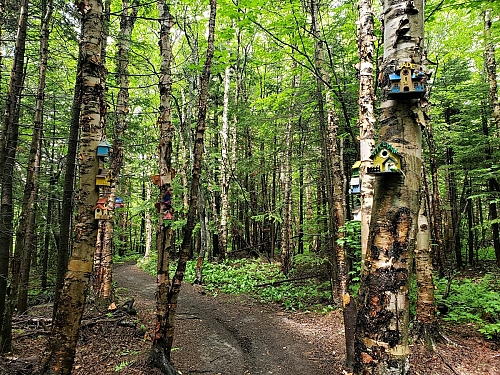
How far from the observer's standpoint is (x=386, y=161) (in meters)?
2.31

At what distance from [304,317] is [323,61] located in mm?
7014

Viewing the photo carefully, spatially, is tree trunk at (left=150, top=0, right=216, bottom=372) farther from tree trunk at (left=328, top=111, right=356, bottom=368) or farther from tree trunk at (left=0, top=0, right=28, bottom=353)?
tree trunk at (left=328, top=111, right=356, bottom=368)

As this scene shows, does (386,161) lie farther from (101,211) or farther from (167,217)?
(167,217)

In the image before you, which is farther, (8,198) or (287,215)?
(287,215)

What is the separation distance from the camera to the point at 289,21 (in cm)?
760

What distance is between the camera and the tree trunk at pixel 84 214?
10.9 feet

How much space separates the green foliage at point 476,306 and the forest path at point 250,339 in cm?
290

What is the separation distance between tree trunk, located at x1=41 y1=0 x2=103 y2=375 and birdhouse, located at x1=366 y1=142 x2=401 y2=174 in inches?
122

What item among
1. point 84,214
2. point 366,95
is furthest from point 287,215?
point 84,214

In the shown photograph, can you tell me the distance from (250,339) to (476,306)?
18.9 feet

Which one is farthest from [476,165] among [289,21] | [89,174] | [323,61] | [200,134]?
[89,174]

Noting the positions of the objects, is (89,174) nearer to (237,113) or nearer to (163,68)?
(163,68)

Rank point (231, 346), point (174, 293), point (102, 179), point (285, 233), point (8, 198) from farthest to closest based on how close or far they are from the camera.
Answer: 1. point (285, 233)
2. point (231, 346)
3. point (8, 198)
4. point (174, 293)
5. point (102, 179)

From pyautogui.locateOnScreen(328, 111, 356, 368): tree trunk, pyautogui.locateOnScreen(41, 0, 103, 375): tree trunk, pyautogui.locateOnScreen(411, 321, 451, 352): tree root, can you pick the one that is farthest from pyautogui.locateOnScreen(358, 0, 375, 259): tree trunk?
pyautogui.locateOnScreen(41, 0, 103, 375): tree trunk
